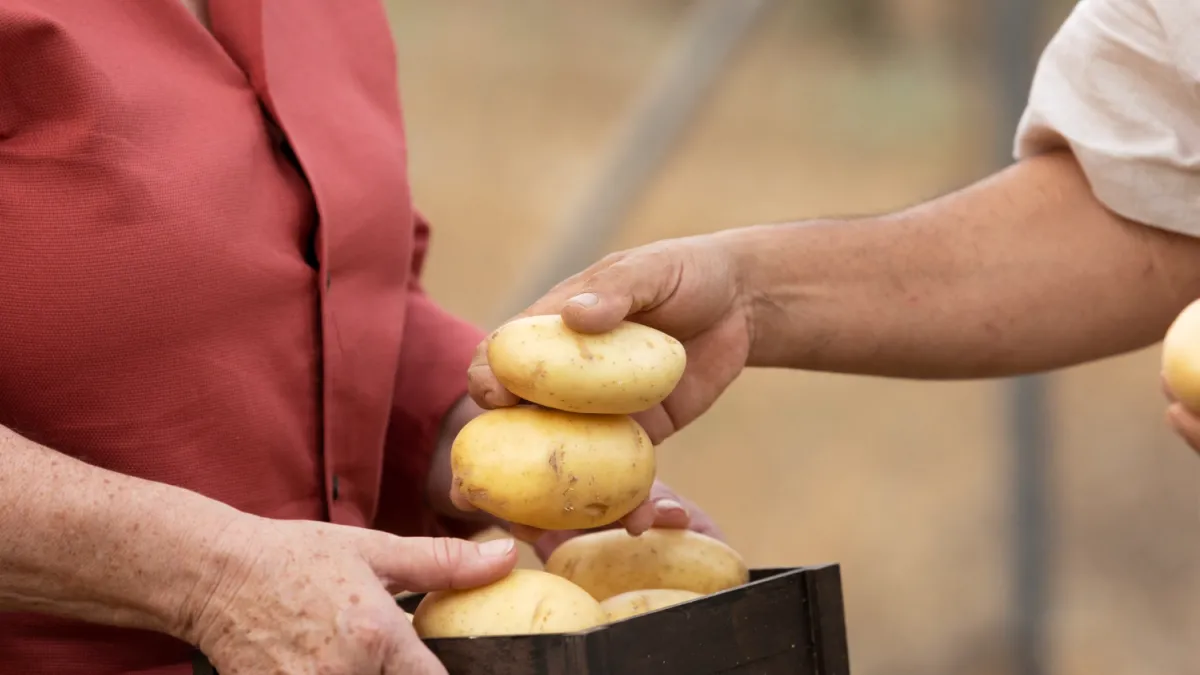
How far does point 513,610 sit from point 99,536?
32 cm

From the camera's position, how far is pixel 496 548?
3.96 feet

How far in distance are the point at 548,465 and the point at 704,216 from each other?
3.90m

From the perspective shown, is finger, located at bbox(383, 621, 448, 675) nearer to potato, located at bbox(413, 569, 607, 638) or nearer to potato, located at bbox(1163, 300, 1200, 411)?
potato, located at bbox(413, 569, 607, 638)

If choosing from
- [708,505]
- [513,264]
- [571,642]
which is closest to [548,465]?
[571,642]

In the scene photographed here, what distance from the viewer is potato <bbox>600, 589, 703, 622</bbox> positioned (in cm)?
129

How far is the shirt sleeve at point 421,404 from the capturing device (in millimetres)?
1633

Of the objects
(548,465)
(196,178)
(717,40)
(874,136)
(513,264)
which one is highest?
(196,178)

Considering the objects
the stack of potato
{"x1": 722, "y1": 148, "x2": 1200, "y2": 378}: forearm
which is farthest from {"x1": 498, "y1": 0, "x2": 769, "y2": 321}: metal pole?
the stack of potato

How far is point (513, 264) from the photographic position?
5.10m

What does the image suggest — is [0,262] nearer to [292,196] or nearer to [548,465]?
[292,196]


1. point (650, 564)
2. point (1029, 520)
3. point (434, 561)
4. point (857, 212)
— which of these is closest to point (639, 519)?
point (650, 564)

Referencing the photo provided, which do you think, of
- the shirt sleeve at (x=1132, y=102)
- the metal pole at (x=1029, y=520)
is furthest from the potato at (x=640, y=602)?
the metal pole at (x=1029, y=520)

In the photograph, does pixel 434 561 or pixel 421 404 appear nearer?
pixel 434 561

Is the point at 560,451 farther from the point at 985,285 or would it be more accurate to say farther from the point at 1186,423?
the point at 985,285
